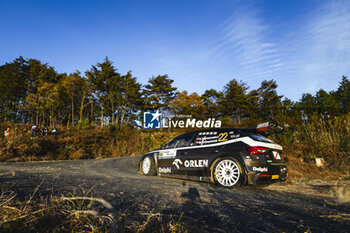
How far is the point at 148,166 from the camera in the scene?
20.1 ft

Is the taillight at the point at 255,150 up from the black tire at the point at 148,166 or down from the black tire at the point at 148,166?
up

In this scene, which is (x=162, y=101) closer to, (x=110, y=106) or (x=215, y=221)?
(x=110, y=106)

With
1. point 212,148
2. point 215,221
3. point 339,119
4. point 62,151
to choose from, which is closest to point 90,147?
point 62,151

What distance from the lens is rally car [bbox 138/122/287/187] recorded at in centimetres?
391

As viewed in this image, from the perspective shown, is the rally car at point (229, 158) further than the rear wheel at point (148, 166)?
No

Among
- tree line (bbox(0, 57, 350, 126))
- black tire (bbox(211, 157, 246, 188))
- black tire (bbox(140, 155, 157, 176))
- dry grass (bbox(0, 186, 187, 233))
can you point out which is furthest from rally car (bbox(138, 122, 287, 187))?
tree line (bbox(0, 57, 350, 126))

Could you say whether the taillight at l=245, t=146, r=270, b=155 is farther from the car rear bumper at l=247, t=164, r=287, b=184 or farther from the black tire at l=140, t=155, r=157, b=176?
the black tire at l=140, t=155, r=157, b=176

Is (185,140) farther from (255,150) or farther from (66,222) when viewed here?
(66,222)

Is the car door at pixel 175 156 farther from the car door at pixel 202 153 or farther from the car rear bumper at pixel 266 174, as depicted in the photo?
the car rear bumper at pixel 266 174

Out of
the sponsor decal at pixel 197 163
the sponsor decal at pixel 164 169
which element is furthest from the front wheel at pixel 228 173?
the sponsor decal at pixel 164 169

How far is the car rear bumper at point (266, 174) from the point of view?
3.82 metres

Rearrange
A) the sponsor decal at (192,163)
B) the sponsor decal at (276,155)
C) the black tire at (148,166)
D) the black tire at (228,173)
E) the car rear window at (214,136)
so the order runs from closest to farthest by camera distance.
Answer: the black tire at (228,173) < the sponsor decal at (276,155) < the car rear window at (214,136) < the sponsor decal at (192,163) < the black tire at (148,166)

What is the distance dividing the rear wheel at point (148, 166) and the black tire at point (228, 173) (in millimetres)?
2345

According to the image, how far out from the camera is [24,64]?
124ft
